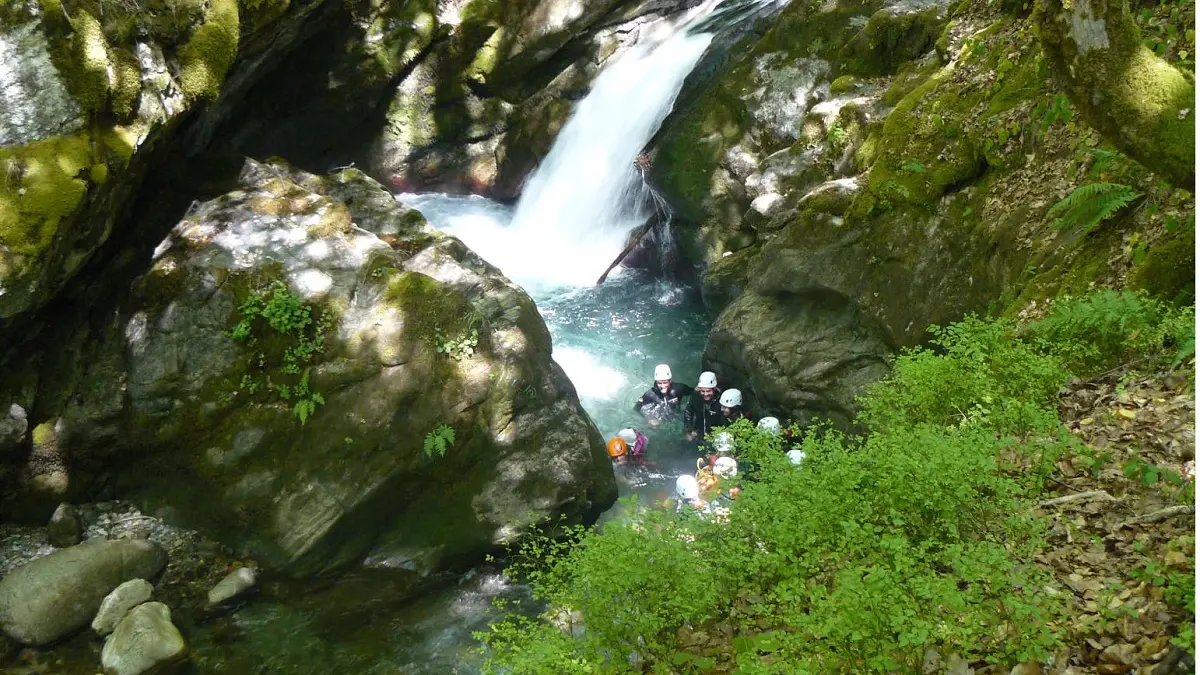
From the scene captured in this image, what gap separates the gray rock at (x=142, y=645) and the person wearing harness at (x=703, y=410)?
6340mm

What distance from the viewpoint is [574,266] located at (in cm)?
1549

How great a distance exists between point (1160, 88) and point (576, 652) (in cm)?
395

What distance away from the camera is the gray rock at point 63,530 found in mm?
7836

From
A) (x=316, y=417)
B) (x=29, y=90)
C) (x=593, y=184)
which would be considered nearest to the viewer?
(x=29, y=90)

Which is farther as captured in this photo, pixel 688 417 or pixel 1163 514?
pixel 688 417

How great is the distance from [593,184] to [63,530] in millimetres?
10938

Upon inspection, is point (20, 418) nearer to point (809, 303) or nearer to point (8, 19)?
point (8, 19)

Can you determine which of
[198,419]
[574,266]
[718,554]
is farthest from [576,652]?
[574,266]

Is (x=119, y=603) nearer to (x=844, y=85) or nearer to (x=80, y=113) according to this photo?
(x=80, y=113)

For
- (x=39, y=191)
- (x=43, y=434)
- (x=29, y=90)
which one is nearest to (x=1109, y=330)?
(x=39, y=191)

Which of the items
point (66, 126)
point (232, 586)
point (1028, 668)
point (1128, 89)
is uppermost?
point (66, 126)

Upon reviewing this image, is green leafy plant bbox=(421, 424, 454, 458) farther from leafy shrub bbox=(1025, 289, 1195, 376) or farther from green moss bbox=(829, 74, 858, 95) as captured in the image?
green moss bbox=(829, 74, 858, 95)

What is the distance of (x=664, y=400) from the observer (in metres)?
10.8

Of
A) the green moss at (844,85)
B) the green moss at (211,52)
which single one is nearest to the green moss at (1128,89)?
the green moss at (844,85)
